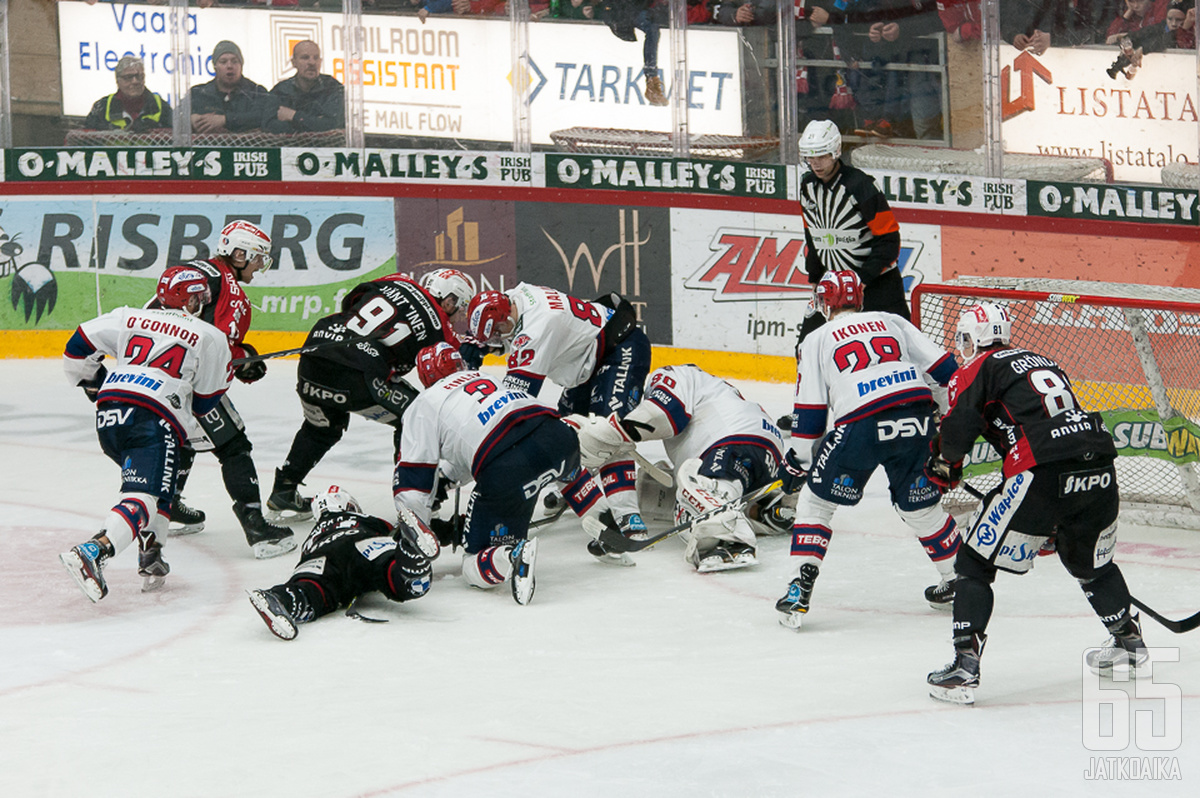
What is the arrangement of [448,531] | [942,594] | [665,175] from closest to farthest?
[942,594] < [448,531] < [665,175]

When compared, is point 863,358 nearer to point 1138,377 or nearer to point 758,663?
point 758,663

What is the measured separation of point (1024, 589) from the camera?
5266mm

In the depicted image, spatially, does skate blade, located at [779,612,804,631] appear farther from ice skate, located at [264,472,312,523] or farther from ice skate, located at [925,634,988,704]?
ice skate, located at [264,472,312,523]

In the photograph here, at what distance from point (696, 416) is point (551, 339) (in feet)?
2.23

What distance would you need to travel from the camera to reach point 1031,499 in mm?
3947

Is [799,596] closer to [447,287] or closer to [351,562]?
[351,562]

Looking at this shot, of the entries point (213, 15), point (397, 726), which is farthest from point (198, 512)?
point (213, 15)

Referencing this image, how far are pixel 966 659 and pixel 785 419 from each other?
3.60 meters

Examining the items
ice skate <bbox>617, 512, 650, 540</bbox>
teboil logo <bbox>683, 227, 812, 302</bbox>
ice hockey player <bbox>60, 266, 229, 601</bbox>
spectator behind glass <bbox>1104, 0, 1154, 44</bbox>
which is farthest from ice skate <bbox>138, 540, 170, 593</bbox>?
spectator behind glass <bbox>1104, 0, 1154, 44</bbox>

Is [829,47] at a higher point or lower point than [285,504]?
higher

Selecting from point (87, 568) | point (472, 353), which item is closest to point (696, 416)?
point (472, 353)

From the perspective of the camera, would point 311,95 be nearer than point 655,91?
No

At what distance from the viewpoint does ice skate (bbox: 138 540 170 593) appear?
5445 millimetres
